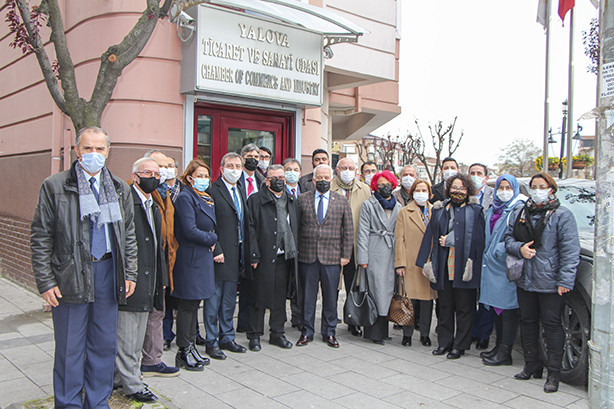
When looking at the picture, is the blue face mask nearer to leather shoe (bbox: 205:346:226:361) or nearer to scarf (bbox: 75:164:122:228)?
scarf (bbox: 75:164:122:228)

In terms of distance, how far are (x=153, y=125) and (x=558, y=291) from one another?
536 cm

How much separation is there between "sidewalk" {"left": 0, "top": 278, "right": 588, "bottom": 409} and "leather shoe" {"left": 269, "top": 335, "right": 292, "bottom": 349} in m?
0.07

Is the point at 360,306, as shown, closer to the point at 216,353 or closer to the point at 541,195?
the point at 216,353

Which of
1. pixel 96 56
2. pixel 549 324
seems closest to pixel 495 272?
pixel 549 324

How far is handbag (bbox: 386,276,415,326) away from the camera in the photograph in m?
6.50

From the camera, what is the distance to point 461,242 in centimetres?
604

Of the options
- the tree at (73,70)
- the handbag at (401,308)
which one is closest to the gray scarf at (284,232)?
the handbag at (401,308)

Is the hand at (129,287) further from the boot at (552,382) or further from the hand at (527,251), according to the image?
the boot at (552,382)

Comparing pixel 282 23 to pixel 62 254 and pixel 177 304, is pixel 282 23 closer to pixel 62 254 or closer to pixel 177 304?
pixel 177 304

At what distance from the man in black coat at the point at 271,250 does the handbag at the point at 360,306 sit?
785mm

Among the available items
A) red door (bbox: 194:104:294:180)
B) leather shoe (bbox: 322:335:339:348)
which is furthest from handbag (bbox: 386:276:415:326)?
red door (bbox: 194:104:294:180)

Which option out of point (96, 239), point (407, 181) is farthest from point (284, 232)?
point (96, 239)

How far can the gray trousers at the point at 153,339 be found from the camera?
507 centimetres

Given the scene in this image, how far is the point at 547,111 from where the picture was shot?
61.7ft
